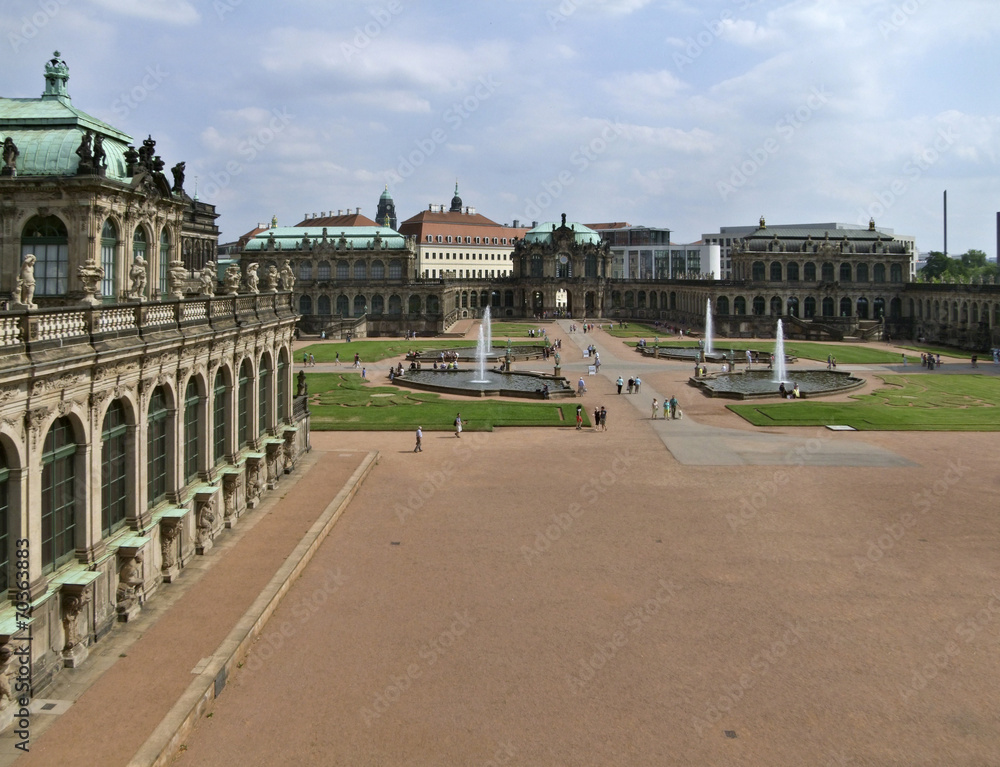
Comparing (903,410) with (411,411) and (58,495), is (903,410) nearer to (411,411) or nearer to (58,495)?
(411,411)

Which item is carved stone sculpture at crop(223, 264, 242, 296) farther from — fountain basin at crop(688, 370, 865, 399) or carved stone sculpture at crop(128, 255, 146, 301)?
fountain basin at crop(688, 370, 865, 399)

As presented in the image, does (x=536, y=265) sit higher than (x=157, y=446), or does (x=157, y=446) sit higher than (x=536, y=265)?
(x=536, y=265)

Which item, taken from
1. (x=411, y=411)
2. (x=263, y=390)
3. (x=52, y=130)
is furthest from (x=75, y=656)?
(x=411, y=411)

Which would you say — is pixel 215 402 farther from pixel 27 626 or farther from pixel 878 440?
pixel 878 440

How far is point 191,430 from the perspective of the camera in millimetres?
29984

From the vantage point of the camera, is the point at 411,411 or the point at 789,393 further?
the point at 789,393

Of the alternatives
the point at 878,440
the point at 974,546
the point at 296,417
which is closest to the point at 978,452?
the point at 878,440

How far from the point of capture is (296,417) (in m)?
44.7

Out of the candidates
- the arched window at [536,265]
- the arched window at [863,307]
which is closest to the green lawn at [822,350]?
the arched window at [863,307]

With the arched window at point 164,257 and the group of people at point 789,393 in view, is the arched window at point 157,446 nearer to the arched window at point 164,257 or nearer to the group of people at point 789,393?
the arched window at point 164,257

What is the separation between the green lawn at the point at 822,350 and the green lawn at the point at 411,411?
141 feet

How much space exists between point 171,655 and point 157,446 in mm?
7497

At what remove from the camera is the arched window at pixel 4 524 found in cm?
1880

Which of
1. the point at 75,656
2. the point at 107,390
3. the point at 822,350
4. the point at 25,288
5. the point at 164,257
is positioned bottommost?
the point at 75,656
